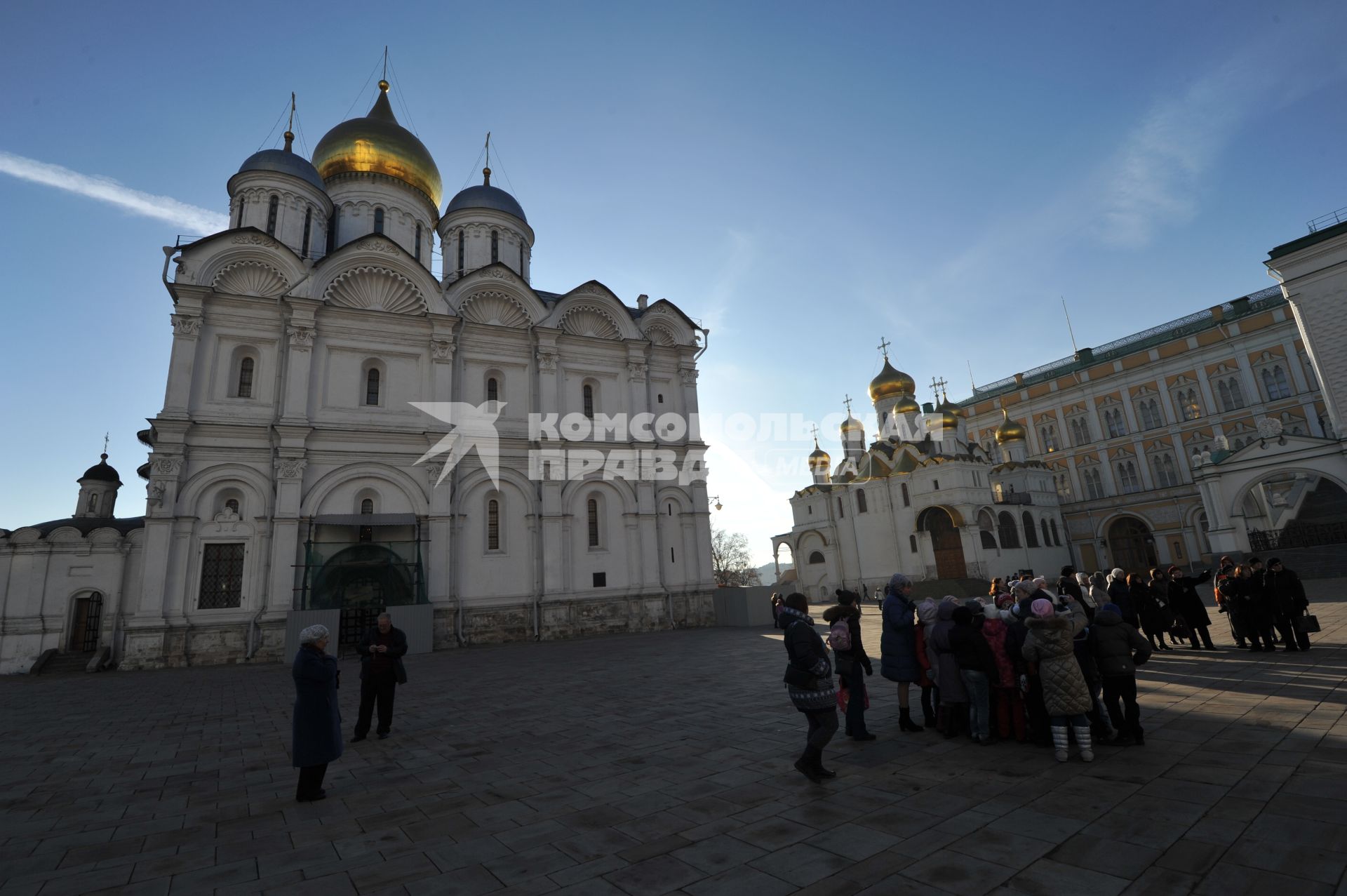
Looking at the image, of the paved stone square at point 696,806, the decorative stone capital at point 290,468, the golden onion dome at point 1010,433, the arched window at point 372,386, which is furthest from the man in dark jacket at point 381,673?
the golden onion dome at point 1010,433

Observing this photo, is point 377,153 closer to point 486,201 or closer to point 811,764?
point 486,201

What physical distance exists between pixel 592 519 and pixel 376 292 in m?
11.2

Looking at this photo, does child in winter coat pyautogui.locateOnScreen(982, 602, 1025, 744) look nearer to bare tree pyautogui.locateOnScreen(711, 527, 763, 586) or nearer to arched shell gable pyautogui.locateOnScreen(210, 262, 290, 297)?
arched shell gable pyautogui.locateOnScreen(210, 262, 290, 297)

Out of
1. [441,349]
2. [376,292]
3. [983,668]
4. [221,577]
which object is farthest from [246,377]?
[983,668]

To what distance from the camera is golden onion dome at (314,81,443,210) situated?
26.4 metres

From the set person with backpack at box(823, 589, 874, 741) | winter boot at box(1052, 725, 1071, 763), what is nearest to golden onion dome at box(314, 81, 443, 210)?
person with backpack at box(823, 589, 874, 741)

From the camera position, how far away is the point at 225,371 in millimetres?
19375

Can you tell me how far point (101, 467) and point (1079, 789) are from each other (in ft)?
127

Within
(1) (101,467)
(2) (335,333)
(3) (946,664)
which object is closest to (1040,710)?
(3) (946,664)

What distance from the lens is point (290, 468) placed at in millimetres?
18891

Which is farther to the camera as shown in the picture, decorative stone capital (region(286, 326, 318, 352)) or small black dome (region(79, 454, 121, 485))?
small black dome (region(79, 454, 121, 485))

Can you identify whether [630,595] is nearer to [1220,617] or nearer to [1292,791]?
[1220,617]

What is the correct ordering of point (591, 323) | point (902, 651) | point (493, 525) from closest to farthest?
point (902, 651) → point (493, 525) → point (591, 323)

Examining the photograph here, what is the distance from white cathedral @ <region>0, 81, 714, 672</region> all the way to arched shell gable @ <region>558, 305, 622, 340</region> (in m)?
0.09
